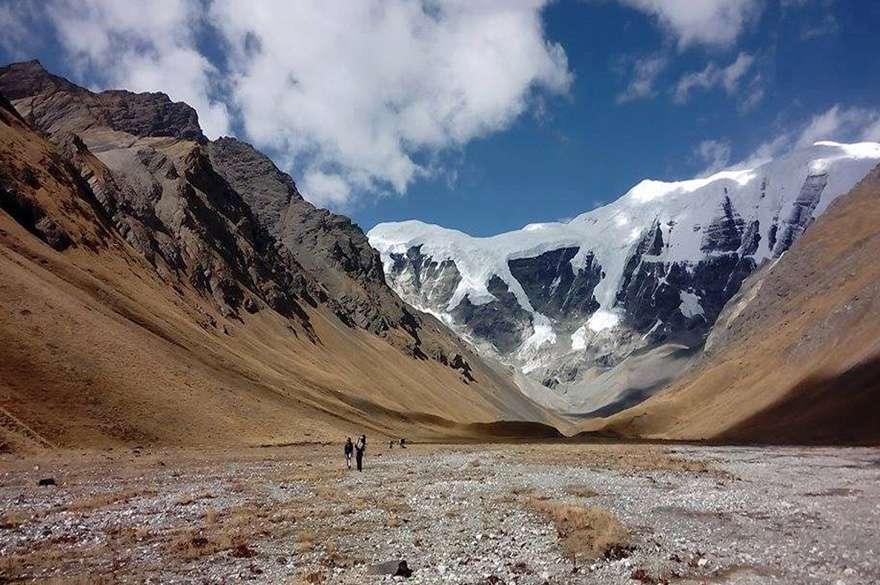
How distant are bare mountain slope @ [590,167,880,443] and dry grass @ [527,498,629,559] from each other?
5868cm

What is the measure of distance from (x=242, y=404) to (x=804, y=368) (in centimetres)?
7806

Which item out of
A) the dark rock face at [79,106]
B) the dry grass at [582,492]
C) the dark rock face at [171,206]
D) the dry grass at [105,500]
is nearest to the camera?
the dry grass at [105,500]

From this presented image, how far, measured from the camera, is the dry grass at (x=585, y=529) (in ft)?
61.7

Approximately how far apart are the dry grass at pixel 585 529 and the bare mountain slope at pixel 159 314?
34.7 meters

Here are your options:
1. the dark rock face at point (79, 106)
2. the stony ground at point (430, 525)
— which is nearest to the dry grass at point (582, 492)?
the stony ground at point (430, 525)

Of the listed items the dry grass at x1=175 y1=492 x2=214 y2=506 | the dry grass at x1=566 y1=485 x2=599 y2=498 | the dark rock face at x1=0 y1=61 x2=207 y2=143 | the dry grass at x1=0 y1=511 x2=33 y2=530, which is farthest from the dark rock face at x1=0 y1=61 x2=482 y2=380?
the dry grass at x1=566 y1=485 x2=599 y2=498

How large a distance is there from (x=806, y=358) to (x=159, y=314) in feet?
292

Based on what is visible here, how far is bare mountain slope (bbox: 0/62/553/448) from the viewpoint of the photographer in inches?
2105

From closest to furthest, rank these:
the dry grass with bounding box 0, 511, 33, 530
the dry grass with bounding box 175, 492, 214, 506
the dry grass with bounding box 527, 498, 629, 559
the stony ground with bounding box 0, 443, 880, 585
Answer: the stony ground with bounding box 0, 443, 880, 585
the dry grass with bounding box 527, 498, 629, 559
the dry grass with bounding box 0, 511, 33, 530
the dry grass with bounding box 175, 492, 214, 506

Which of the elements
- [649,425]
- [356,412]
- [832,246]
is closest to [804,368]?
[649,425]

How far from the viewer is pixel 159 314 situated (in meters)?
80.2

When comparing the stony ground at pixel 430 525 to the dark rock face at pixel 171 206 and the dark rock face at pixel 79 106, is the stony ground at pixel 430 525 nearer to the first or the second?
the dark rock face at pixel 171 206

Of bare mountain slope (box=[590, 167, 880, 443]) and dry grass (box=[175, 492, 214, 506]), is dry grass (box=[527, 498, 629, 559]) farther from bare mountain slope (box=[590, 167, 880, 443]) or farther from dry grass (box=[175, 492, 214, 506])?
bare mountain slope (box=[590, 167, 880, 443])

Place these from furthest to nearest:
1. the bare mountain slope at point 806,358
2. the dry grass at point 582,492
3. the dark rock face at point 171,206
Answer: the dark rock face at point 171,206 → the bare mountain slope at point 806,358 → the dry grass at point 582,492
